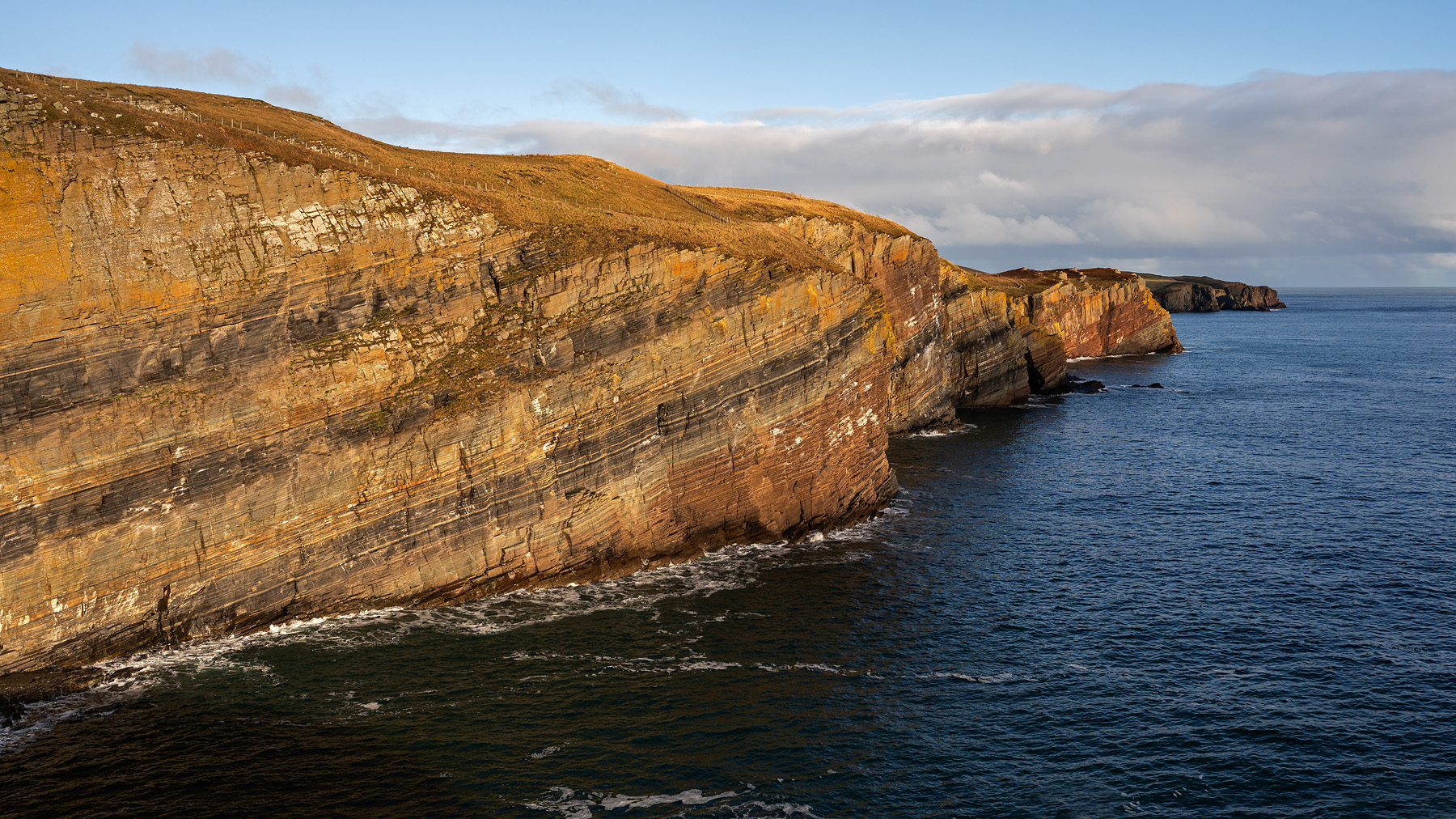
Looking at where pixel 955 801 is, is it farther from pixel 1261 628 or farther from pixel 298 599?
pixel 298 599

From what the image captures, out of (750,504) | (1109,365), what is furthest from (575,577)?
(1109,365)

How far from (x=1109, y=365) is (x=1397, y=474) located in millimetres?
79450

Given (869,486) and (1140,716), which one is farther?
(869,486)

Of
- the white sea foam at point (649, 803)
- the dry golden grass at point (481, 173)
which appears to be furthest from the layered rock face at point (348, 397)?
the white sea foam at point (649, 803)

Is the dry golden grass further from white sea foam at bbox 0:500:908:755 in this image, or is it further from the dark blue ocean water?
the dark blue ocean water

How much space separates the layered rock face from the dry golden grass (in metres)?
0.78

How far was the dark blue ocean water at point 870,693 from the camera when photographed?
1121 inches

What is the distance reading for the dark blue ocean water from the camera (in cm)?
2847

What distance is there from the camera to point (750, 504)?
5284cm

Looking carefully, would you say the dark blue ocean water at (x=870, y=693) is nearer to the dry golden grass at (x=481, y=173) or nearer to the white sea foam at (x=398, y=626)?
the white sea foam at (x=398, y=626)

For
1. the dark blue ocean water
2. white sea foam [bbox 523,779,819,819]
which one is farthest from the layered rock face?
white sea foam [bbox 523,779,819,819]

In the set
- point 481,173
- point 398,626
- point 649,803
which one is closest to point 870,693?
point 649,803

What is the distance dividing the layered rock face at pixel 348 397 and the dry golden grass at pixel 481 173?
78 cm

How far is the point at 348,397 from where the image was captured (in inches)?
1668
